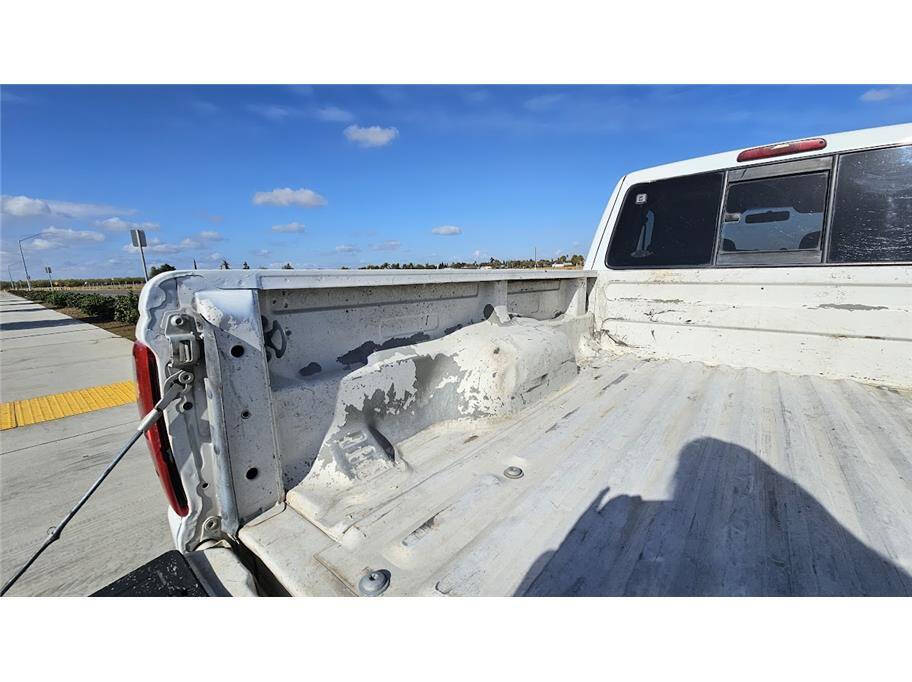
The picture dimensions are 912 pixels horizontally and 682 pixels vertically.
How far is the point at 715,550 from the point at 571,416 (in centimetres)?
97

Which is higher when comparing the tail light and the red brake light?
the red brake light

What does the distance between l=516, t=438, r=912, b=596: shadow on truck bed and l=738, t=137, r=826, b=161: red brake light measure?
7.94 ft

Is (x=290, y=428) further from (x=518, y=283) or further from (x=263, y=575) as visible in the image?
(x=518, y=283)

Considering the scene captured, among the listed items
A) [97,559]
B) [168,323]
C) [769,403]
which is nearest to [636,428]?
[769,403]

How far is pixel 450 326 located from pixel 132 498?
2599 mm

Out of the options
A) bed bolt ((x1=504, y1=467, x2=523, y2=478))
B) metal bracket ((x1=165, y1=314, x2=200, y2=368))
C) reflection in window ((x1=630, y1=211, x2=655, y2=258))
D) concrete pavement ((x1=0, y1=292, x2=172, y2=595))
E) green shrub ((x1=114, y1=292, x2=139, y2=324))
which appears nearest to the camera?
metal bracket ((x1=165, y1=314, x2=200, y2=368))

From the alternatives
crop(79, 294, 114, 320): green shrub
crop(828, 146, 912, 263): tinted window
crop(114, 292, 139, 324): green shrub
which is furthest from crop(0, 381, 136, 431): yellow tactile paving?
crop(79, 294, 114, 320): green shrub

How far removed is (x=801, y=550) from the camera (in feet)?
→ 3.91

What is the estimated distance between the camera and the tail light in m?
1.19

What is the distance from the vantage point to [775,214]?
291cm

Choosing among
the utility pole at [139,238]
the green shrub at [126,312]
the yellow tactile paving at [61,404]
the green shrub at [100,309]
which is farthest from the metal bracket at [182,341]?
the green shrub at [100,309]

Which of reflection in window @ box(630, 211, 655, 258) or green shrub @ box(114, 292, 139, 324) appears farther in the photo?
green shrub @ box(114, 292, 139, 324)

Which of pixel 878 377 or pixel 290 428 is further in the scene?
pixel 878 377

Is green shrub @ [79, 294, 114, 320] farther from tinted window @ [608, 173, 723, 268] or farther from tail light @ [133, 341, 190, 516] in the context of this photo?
tinted window @ [608, 173, 723, 268]
